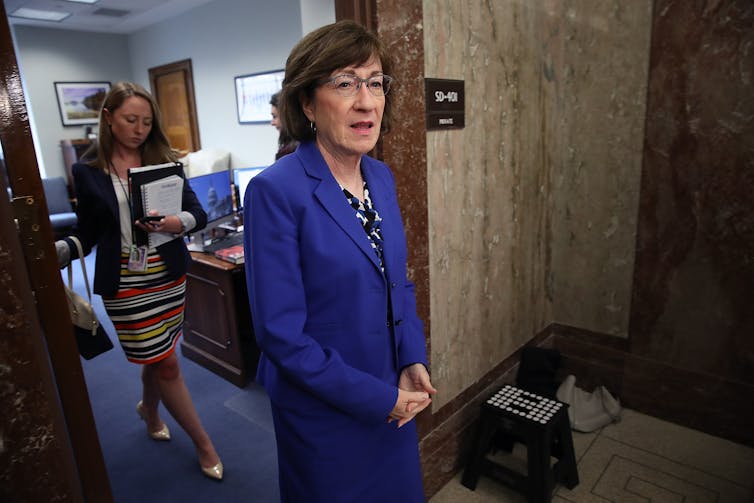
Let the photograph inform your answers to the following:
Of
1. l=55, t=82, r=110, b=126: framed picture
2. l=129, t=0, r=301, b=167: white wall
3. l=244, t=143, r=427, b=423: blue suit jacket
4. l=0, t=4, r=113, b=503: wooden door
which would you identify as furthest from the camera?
l=55, t=82, r=110, b=126: framed picture

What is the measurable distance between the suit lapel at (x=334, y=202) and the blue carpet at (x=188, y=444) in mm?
1495

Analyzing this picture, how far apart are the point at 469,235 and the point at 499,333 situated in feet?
2.04

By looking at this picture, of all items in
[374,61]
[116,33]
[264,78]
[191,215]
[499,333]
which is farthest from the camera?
[116,33]

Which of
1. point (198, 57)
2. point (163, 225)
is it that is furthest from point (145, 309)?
point (198, 57)

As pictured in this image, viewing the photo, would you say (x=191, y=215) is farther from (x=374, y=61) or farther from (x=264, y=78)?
(x=264, y=78)

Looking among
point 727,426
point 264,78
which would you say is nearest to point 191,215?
point 727,426

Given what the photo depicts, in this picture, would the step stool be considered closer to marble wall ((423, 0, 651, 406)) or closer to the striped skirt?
marble wall ((423, 0, 651, 406))

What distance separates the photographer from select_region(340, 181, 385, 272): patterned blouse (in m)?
1.23

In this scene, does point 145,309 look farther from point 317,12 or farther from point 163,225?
point 317,12

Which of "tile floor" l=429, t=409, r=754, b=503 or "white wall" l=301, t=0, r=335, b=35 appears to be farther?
"white wall" l=301, t=0, r=335, b=35

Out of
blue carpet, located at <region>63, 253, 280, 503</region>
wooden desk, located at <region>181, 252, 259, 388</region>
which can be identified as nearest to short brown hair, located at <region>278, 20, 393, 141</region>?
blue carpet, located at <region>63, 253, 280, 503</region>

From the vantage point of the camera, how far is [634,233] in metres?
2.51

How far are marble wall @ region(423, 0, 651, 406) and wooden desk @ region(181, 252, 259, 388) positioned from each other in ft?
4.67

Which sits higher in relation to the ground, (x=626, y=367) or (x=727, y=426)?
(x=626, y=367)
